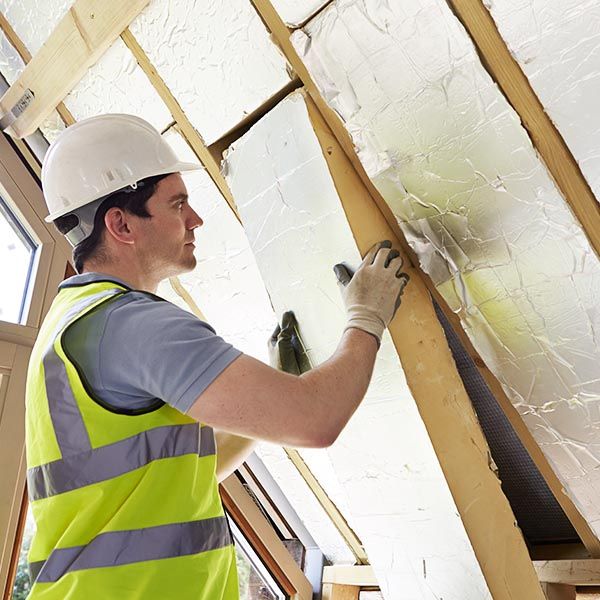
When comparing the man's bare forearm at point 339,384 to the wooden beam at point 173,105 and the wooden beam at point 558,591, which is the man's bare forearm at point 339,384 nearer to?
the wooden beam at point 173,105

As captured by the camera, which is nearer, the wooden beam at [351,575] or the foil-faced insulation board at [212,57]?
the foil-faced insulation board at [212,57]

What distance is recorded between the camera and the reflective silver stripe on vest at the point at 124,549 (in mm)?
1166

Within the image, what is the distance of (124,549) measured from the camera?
3.85 ft

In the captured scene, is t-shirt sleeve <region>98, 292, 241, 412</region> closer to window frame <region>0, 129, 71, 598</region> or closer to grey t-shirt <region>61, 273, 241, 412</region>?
grey t-shirt <region>61, 273, 241, 412</region>

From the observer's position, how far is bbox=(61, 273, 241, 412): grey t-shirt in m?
1.13

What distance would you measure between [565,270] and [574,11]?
1.59 ft

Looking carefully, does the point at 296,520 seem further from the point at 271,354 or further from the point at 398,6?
the point at 398,6

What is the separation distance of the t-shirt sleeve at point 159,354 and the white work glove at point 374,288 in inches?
13.2

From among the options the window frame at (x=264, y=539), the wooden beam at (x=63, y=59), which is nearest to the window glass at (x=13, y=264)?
the wooden beam at (x=63, y=59)

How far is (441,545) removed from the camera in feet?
5.16

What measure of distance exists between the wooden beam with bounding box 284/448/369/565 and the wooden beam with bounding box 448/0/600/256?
1442 mm

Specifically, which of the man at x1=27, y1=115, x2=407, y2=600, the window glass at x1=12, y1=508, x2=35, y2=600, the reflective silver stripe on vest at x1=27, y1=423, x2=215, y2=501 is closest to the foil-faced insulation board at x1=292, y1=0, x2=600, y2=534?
the man at x1=27, y1=115, x2=407, y2=600

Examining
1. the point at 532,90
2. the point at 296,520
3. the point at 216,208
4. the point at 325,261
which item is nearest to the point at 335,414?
the point at 325,261

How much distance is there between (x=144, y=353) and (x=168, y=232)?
449 millimetres
